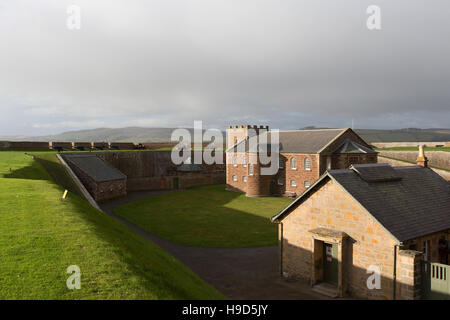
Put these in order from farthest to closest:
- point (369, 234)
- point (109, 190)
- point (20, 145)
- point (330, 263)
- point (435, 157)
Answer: point (20, 145), point (435, 157), point (109, 190), point (330, 263), point (369, 234)

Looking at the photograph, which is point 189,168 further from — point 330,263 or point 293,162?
point 330,263

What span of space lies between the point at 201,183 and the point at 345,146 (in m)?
28.7

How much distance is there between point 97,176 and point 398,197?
3849cm

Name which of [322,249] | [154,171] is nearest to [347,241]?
[322,249]

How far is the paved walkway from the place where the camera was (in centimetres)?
1605

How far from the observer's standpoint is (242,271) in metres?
19.0

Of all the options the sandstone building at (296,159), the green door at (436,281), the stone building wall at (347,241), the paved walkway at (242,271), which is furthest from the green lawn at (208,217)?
the green door at (436,281)

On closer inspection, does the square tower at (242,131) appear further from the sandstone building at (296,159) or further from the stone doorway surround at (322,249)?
the stone doorway surround at (322,249)

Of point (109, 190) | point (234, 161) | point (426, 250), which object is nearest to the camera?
point (426, 250)

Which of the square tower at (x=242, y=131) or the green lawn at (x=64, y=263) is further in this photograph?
the square tower at (x=242, y=131)

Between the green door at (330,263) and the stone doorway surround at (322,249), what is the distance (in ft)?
0.57

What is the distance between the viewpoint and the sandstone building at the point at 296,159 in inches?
1753

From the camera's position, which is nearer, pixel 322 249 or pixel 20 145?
pixel 322 249

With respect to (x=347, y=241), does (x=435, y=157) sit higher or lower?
higher
